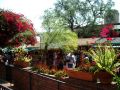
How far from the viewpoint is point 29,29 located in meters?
14.9

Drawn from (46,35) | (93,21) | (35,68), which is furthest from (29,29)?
(93,21)

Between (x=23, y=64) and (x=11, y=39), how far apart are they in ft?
5.32

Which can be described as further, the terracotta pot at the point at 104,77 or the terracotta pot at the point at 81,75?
the terracotta pot at the point at 81,75

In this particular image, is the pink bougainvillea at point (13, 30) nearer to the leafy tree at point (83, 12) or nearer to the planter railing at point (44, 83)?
the planter railing at point (44, 83)

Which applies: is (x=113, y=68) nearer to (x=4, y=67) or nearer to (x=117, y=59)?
(x=117, y=59)

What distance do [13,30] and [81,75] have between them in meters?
6.05

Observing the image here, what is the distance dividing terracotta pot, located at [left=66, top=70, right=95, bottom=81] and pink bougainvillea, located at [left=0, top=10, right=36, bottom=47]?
16.9 ft

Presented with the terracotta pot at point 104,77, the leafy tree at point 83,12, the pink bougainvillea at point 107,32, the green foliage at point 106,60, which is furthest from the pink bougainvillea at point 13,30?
the leafy tree at point 83,12

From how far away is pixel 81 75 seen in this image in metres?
9.11

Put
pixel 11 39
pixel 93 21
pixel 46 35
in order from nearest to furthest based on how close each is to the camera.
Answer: pixel 11 39
pixel 46 35
pixel 93 21

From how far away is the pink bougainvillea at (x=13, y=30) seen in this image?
47.0 ft

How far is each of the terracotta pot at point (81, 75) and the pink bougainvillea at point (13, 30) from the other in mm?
5164

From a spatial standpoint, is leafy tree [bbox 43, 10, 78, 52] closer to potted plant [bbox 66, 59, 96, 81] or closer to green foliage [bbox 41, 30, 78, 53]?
green foliage [bbox 41, 30, 78, 53]

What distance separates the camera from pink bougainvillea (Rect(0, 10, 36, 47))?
14340 millimetres
